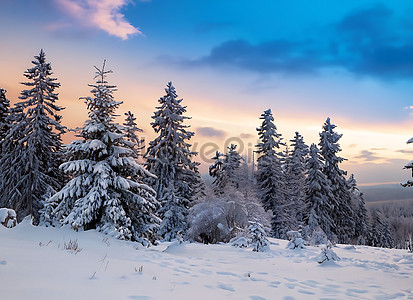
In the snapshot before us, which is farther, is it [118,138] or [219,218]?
[219,218]

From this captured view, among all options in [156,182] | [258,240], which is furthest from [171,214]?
[258,240]

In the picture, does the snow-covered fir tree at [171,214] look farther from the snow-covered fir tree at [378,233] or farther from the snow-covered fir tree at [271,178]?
the snow-covered fir tree at [378,233]

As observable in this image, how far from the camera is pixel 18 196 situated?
67.9ft

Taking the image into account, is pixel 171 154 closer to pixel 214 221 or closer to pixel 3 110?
pixel 214 221

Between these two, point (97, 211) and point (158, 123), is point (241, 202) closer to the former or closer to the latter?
point (158, 123)

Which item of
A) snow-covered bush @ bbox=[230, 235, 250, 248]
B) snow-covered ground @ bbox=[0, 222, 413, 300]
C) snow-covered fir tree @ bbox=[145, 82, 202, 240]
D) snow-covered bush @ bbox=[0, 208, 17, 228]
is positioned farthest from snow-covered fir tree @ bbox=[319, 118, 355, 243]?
snow-covered bush @ bbox=[0, 208, 17, 228]

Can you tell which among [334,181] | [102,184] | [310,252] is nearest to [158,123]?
[102,184]

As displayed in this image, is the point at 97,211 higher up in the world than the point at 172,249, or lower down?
higher up

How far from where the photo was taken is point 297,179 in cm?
3612

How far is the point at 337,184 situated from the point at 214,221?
17594mm

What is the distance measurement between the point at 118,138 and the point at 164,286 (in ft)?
29.7

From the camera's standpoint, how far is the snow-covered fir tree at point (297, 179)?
32531 millimetres

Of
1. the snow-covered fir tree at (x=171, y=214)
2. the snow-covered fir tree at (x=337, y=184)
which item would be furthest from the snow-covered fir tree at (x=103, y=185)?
the snow-covered fir tree at (x=337, y=184)

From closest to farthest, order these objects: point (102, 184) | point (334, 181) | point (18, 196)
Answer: point (102, 184), point (18, 196), point (334, 181)
